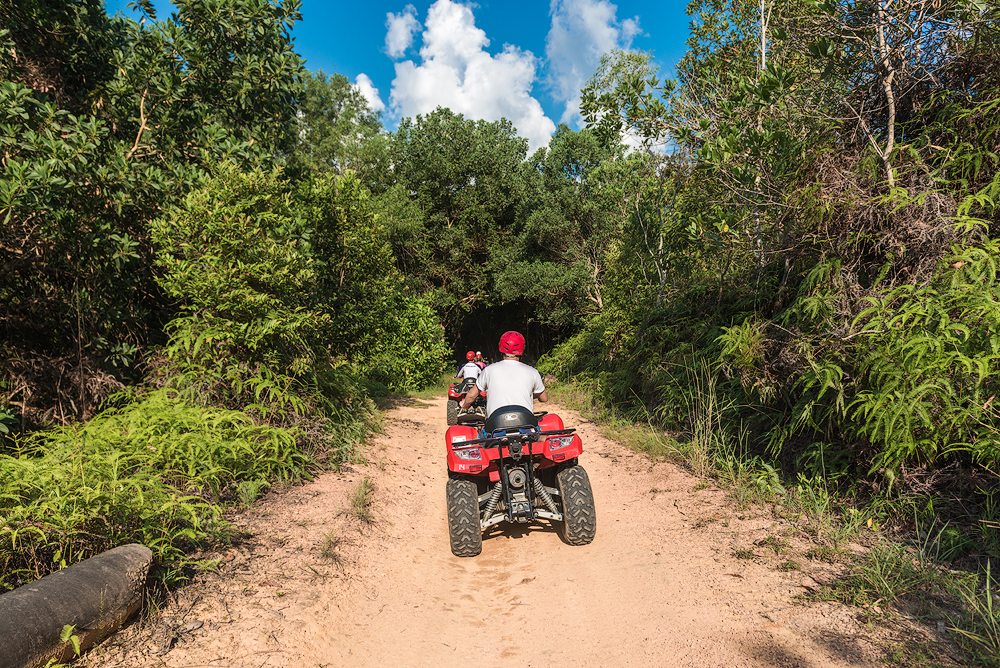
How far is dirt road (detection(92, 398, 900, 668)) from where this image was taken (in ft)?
8.77

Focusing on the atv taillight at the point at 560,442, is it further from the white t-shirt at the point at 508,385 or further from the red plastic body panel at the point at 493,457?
the white t-shirt at the point at 508,385

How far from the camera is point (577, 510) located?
4.22 m

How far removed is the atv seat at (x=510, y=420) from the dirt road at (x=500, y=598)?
1071 mm

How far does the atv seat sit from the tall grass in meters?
2.12

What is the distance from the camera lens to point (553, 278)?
874 inches

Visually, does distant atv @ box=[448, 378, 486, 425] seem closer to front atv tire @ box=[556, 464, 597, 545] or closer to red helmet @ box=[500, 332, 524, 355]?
red helmet @ box=[500, 332, 524, 355]

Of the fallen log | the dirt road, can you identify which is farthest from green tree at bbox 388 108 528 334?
the fallen log

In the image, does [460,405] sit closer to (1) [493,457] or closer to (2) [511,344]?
(2) [511,344]

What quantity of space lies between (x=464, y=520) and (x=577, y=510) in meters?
0.94

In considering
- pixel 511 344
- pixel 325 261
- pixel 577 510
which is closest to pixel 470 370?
pixel 325 261

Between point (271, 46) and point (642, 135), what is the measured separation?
18.3ft

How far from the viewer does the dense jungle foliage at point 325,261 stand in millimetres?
3572

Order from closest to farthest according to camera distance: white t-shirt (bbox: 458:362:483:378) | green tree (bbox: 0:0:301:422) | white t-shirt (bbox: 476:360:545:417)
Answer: white t-shirt (bbox: 476:360:545:417) → green tree (bbox: 0:0:301:422) → white t-shirt (bbox: 458:362:483:378)

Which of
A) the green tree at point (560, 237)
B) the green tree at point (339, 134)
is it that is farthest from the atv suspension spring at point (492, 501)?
the green tree at point (339, 134)
